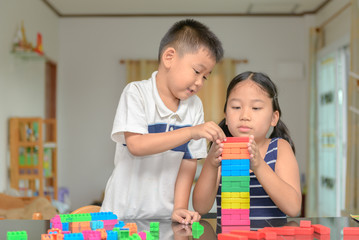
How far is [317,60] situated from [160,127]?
209 inches

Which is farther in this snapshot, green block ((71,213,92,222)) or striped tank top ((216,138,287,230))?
striped tank top ((216,138,287,230))

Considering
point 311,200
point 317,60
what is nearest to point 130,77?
point 317,60

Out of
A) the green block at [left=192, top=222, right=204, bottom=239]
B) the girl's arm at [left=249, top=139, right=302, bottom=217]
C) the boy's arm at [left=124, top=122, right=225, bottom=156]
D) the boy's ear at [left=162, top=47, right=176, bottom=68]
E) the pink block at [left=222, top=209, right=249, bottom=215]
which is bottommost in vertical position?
the green block at [left=192, top=222, right=204, bottom=239]

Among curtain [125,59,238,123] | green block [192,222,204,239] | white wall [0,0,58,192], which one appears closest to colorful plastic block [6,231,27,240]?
green block [192,222,204,239]

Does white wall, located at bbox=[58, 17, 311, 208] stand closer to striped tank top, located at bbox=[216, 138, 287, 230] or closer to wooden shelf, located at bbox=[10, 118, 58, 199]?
wooden shelf, located at bbox=[10, 118, 58, 199]

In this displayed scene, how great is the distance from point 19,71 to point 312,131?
385 centimetres

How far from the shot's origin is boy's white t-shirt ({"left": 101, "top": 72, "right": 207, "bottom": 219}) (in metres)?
1.49

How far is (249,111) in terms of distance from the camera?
1.40 metres

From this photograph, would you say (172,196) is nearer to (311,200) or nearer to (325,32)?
(311,200)

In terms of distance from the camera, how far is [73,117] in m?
7.02

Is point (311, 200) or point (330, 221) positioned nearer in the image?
point (330, 221)

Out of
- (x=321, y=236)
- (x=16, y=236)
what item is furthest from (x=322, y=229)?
(x=16, y=236)

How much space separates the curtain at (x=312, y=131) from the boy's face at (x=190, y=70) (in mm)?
5032

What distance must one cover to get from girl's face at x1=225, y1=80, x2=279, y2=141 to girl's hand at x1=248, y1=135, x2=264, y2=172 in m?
0.17
